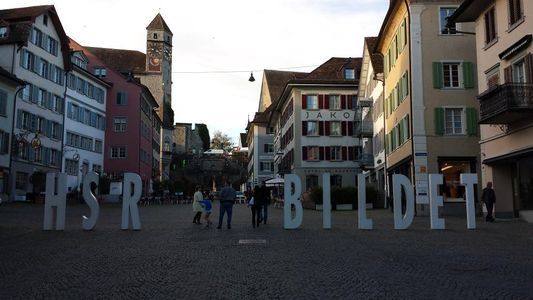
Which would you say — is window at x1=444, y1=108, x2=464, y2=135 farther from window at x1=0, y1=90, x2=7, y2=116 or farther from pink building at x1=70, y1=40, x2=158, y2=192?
pink building at x1=70, y1=40, x2=158, y2=192

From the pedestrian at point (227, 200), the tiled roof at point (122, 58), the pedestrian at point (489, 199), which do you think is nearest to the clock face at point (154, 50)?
the tiled roof at point (122, 58)

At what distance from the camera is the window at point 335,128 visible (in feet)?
211

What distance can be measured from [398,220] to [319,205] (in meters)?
21.5

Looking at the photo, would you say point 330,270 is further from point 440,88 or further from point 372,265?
point 440,88

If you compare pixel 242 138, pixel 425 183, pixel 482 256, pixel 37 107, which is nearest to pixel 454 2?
pixel 425 183

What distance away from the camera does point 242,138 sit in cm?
16750

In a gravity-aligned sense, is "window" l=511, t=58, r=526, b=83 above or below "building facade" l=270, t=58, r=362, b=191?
below

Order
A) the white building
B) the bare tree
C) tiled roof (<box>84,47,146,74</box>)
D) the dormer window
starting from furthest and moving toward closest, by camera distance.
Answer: the bare tree
tiled roof (<box>84,47,146,74</box>)
the white building
the dormer window

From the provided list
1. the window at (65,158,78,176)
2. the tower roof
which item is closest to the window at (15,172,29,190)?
the window at (65,158,78,176)

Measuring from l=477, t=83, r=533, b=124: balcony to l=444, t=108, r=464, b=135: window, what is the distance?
10191mm

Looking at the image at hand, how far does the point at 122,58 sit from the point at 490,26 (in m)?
88.7

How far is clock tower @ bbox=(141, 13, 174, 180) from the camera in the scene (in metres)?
106

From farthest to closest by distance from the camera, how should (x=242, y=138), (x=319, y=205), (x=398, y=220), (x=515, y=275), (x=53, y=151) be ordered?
1. (x=242, y=138)
2. (x=53, y=151)
3. (x=319, y=205)
4. (x=398, y=220)
5. (x=515, y=275)

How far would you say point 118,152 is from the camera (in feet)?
243
